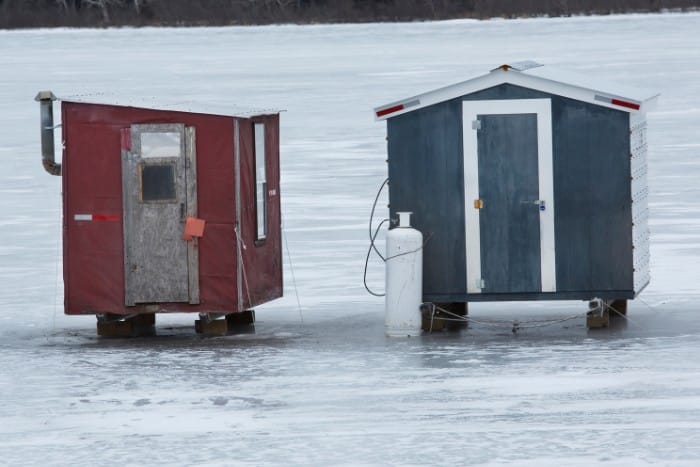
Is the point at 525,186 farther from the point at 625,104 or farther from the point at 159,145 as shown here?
the point at 159,145

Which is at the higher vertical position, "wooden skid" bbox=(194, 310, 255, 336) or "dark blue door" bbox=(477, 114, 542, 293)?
"dark blue door" bbox=(477, 114, 542, 293)

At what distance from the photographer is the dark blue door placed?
12.5 meters

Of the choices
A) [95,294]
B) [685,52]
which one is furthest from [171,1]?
[95,294]

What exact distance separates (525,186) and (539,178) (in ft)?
0.43

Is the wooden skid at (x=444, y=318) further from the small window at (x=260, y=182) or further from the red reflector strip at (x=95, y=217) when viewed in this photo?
the red reflector strip at (x=95, y=217)

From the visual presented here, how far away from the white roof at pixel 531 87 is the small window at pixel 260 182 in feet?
3.49

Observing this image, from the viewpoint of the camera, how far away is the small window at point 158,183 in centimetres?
1255

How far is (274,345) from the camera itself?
12211mm

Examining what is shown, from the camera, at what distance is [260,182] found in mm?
13070

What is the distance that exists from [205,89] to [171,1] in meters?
46.7

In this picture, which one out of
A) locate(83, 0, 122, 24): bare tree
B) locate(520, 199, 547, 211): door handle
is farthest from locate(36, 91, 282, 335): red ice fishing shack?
locate(83, 0, 122, 24): bare tree

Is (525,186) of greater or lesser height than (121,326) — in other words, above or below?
above

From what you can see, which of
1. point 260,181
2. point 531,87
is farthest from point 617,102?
point 260,181

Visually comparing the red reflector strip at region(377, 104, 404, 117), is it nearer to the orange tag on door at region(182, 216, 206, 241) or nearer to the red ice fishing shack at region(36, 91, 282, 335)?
the red ice fishing shack at region(36, 91, 282, 335)
